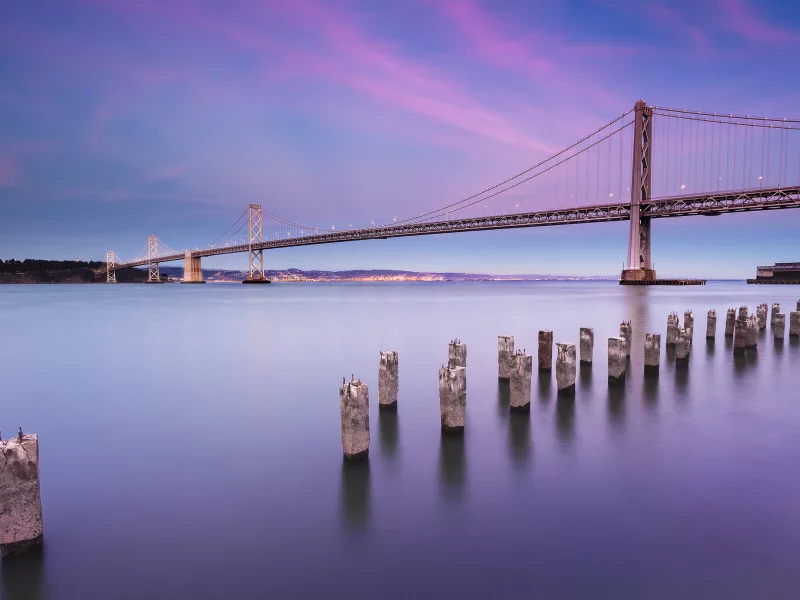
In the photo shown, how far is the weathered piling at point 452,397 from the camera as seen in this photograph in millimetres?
5235

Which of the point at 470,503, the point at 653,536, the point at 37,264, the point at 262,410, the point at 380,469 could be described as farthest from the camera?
the point at 37,264

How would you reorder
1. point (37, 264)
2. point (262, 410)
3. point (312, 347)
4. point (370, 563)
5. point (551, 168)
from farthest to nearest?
1. point (37, 264)
2. point (551, 168)
3. point (312, 347)
4. point (262, 410)
5. point (370, 563)

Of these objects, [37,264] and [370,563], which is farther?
[37,264]

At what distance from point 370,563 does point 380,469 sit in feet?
4.90

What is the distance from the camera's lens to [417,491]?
450cm

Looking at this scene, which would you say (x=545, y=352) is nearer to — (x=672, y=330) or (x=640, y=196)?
(x=672, y=330)

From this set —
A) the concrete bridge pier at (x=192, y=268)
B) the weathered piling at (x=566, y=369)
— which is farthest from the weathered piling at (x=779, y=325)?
the concrete bridge pier at (x=192, y=268)

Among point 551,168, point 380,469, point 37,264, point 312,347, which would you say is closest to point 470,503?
point 380,469

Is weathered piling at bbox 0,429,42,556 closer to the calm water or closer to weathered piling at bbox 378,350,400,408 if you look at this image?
the calm water

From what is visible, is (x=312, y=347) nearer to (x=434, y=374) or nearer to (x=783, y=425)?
(x=434, y=374)

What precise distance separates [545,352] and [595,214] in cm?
4783

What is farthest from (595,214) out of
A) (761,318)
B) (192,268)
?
(192,268)

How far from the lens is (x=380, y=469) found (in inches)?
194

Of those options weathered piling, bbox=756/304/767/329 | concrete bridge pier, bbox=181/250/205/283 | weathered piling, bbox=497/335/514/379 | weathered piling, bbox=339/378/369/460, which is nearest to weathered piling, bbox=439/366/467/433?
weathered piling, bbox=339/378/369/460
